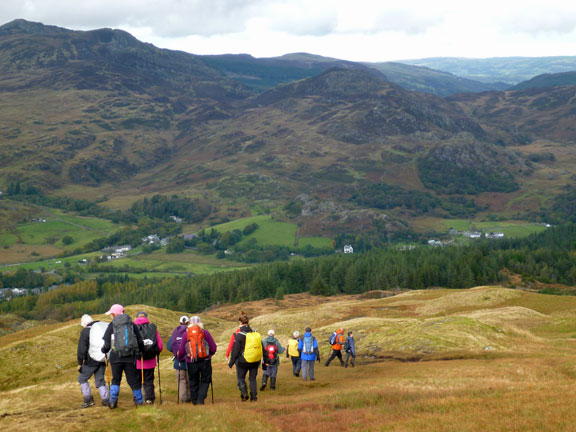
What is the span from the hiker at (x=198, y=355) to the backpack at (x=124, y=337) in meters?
2.68

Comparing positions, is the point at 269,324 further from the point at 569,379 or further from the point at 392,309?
the point at 569,379

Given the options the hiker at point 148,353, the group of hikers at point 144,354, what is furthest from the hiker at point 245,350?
the hiker at point 148,353

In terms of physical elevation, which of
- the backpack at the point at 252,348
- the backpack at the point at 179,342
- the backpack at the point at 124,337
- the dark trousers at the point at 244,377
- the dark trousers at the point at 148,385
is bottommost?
the dark trousers at the point at 244,377

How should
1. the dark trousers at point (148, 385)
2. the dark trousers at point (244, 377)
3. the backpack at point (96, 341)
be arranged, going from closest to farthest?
the backpack at point (96, 341) → the dark trousers at point (148, 385) → the dark trousers at point (244, 377)

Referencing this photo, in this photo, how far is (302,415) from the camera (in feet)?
76.2

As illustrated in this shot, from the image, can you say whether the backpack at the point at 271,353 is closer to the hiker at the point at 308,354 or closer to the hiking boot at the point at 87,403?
the hiker at the point at 308,354

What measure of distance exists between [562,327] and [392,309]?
130 ft

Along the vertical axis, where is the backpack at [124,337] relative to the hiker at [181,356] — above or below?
above

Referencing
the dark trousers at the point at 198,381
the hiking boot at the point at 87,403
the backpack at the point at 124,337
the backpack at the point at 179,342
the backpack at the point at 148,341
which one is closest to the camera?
the backpack at the point at 124,337

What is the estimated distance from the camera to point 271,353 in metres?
30.8

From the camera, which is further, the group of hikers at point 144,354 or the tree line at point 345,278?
the tree line at point 345,278

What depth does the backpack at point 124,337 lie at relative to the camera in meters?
23.4

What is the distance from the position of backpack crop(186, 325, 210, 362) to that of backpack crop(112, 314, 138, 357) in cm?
269

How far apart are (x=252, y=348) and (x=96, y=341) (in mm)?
8404
